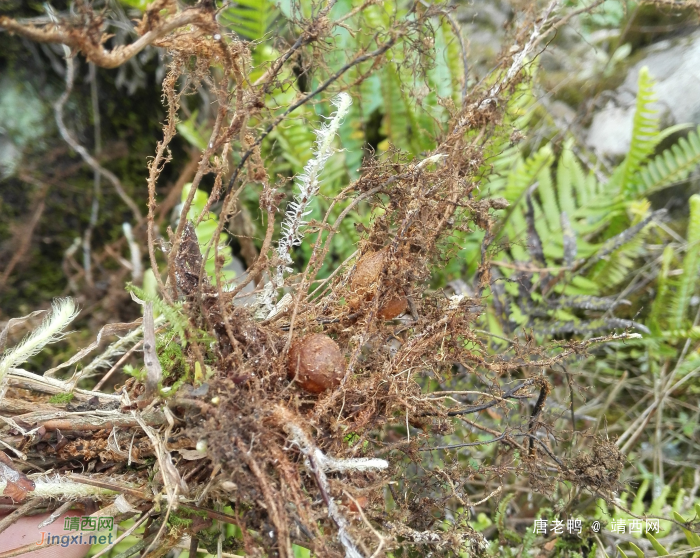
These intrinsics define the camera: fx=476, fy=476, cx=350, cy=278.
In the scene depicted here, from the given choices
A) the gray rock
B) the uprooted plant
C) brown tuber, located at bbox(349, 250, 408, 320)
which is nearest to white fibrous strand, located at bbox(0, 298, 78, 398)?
the uprooted plant

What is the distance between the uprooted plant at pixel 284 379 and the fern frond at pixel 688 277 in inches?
→ 35.6

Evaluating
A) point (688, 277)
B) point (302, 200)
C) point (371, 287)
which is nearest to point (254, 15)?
point (302, 200)

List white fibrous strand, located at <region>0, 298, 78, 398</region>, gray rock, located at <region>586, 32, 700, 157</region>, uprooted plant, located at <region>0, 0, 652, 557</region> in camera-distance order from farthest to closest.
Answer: gray rock, located at <region>586, 32, 700, 157</region> < white fibrous strand, located at <region>0, 298, 78, 398</region> < uprooted plant, located at <region>0, 0, 652, 557</region>

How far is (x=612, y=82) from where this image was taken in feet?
7.80

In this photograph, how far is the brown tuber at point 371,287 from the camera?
0.96 metres

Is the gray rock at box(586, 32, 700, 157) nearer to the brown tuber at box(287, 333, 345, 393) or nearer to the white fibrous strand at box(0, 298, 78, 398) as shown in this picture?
the brown tuber at box(287, 333, 345, 393)

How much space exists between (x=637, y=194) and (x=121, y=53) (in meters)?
1.89

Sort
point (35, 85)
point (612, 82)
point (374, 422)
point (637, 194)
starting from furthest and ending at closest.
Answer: point (612, 82)
point (35, 85)
point (637, 194)
point (374, 422)

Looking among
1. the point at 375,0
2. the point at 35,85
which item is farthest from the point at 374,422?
the point at 35,85

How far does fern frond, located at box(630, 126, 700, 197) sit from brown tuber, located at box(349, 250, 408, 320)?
1374 millimetres

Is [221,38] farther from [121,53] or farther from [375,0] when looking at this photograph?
[375,0]

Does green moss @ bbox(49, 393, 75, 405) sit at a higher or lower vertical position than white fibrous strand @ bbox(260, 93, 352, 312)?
lower

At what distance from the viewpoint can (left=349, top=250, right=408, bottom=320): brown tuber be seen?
3.16ft

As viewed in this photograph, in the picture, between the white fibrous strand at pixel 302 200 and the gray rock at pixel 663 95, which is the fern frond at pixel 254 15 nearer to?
the white fibrous strand at pixel 302 200
